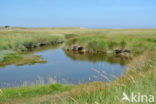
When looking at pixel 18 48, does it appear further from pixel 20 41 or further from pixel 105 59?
pixel 105 59

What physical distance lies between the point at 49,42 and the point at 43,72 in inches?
1266

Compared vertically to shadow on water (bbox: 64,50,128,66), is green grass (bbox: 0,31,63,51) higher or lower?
higher

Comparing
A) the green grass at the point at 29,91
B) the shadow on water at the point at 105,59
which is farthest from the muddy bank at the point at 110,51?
the green grass at the point at 29,91

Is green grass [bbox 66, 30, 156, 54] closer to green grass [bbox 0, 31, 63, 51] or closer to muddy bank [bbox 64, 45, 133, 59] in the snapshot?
muddy bank [bbox 64, 45, 133, 59]

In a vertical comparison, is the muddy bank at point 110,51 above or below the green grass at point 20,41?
below

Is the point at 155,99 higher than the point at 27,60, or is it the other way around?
the point at 155,99

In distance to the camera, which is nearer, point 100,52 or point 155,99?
point 155,99

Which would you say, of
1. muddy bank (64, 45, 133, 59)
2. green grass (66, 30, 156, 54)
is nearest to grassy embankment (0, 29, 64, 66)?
muddy bank (64, 45, 133, 59)

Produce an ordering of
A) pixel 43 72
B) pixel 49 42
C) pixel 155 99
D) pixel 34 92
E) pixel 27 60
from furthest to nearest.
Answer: pixel 49 42 < pixel 27 60 < pixel 43 72 < pixel 34 92 < pixel 155 99

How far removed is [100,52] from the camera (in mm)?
32469

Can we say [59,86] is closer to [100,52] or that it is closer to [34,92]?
[34,92]

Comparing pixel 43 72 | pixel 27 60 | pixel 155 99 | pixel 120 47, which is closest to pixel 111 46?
pixel 120 47

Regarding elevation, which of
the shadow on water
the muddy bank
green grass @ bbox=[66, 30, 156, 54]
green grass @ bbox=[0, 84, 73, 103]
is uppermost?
green grass @ bbox=[66, 30, 156, 54]

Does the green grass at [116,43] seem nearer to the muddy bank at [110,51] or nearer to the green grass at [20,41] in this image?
the muddy bank at [110,51]
